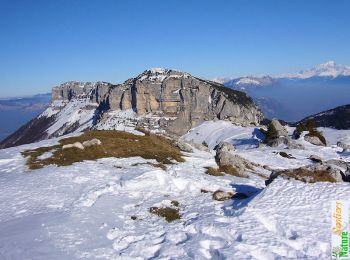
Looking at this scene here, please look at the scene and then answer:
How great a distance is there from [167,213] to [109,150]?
16135mm

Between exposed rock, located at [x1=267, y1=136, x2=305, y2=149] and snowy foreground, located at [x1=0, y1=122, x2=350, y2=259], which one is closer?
snowy foreground, located at [x1=0, y1=122, x2=350, y2=259]

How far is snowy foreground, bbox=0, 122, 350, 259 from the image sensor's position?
15758mm

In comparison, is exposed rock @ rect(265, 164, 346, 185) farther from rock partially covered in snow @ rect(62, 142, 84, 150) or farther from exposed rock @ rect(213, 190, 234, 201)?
rock partially covered in snow @ rect(62, 142, 84, 150)

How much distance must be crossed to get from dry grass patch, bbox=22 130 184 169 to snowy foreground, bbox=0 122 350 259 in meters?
3.77

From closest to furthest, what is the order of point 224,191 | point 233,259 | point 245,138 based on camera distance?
1. point 233,259
2. point 224,191
3. point 245,138

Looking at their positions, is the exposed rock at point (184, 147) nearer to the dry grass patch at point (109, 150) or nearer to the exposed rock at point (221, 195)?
the dry grass patch at point (109, 150)

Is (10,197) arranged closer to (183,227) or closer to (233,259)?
(183,227)

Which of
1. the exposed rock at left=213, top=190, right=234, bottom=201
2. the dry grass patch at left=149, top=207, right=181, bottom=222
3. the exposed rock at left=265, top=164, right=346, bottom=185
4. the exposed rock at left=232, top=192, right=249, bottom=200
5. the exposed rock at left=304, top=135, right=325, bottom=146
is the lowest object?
the exposed rock at left=304, top=135, right=325, bottom=146

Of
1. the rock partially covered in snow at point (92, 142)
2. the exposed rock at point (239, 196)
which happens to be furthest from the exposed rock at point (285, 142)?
the exposed rock at point (239, 196)

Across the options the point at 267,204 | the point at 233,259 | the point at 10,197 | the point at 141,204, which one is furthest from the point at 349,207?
the point at 10,197

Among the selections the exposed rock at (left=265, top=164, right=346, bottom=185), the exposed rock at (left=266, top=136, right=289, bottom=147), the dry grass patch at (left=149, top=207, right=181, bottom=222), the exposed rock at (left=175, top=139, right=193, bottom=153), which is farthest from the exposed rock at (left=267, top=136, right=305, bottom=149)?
Result: the dry grass patch at (left=149, top=207, right=181, bottom=222)

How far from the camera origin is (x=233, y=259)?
14492mm

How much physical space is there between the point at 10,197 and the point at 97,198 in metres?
5.29

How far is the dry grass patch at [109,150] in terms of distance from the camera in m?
32.3
